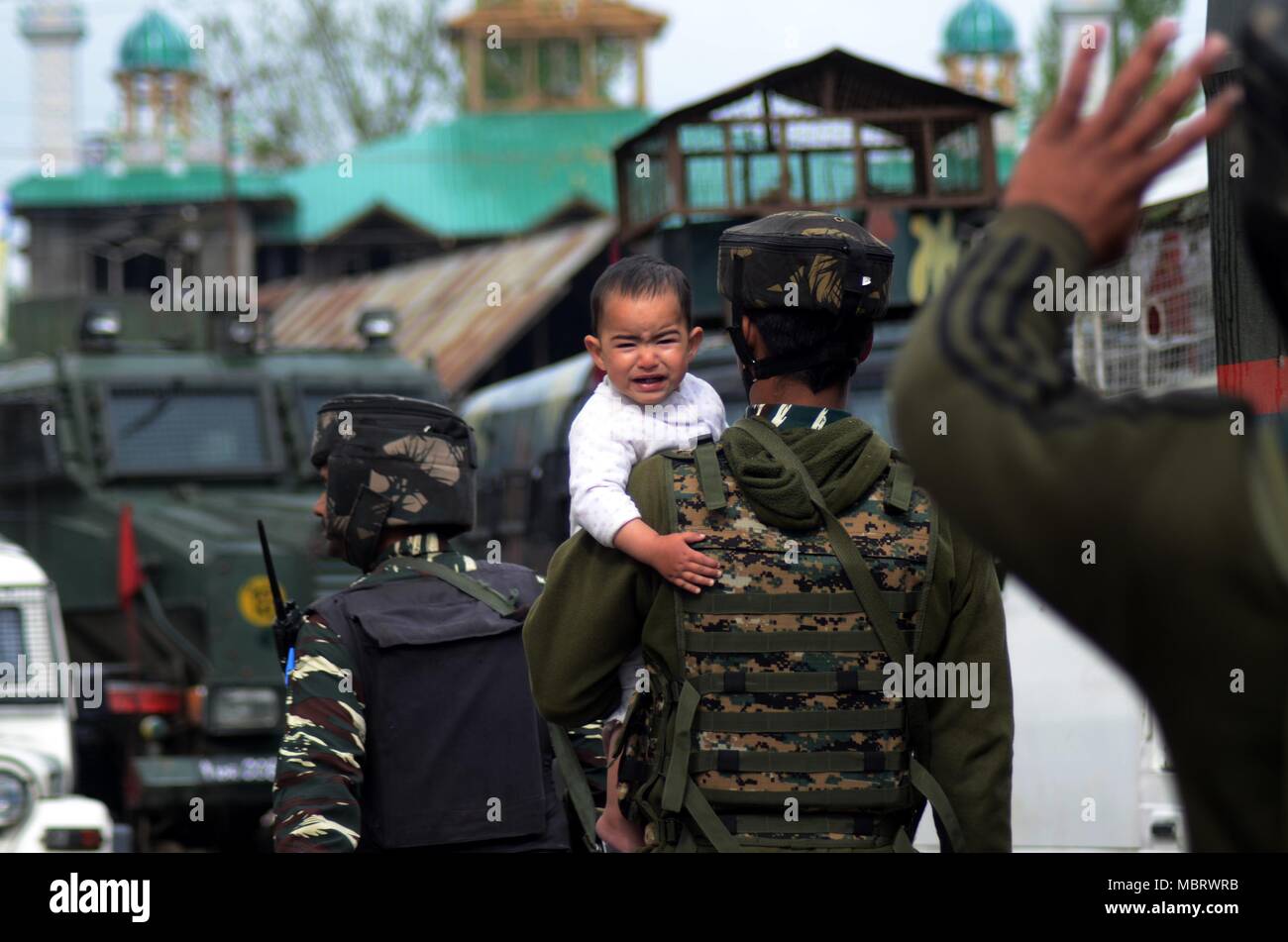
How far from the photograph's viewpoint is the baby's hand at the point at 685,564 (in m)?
2.52

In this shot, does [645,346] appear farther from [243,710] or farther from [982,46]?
[982,46]

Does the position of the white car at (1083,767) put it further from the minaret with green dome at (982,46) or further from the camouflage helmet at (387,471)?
the minaret with green dome at (982,46)

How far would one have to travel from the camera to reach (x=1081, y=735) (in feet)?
17.7

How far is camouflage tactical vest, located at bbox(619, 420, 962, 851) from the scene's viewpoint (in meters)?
2.51

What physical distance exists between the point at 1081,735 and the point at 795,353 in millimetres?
3092

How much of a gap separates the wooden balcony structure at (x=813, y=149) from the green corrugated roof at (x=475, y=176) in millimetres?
20700

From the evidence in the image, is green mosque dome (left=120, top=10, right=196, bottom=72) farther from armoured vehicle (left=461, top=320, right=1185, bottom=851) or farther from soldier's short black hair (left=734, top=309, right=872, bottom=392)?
soldier's short black hair (left=734, top=309, right=872, bottom=392)

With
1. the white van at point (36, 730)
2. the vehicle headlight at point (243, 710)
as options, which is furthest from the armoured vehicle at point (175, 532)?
the white van at point (36, 730)

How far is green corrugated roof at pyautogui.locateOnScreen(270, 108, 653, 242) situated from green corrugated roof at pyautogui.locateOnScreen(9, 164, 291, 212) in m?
0.94

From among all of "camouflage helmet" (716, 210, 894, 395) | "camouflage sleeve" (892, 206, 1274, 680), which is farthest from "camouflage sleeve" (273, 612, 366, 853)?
"camouflage sleeve" (892, 206, 1274, 680)

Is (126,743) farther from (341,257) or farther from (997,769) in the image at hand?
(341,257)

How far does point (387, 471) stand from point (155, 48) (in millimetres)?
39154

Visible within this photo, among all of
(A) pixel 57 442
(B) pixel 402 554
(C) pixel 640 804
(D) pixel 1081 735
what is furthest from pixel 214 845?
(C) pixel 640 804
